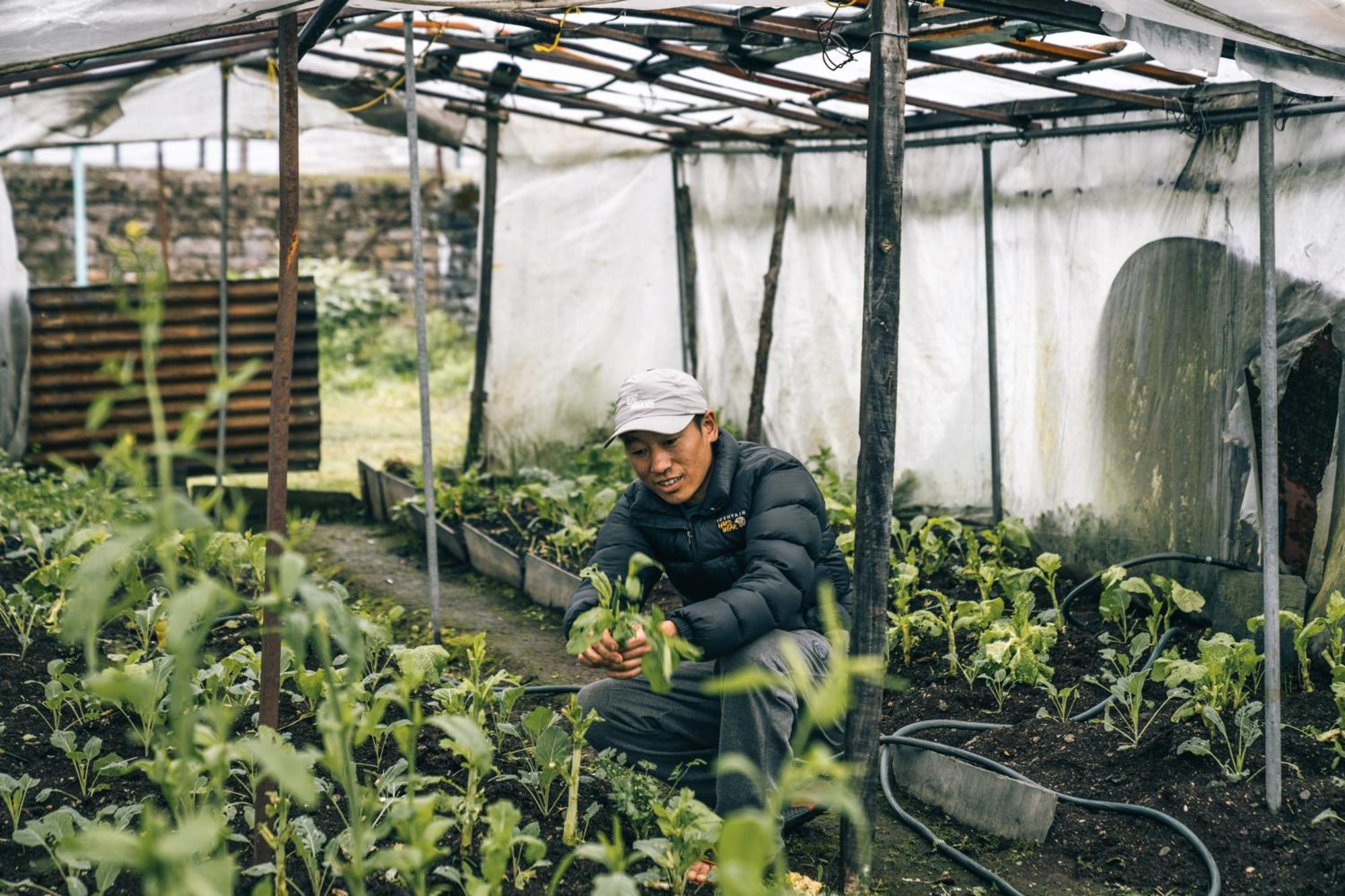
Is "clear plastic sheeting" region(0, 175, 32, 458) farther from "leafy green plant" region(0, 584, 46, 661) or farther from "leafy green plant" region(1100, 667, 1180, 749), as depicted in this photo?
"leafy green plant" region(1100, 667, 1180, 749)

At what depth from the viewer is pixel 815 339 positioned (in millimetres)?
6965

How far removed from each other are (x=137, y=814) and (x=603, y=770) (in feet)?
3.54

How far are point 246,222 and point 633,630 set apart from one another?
10839mm

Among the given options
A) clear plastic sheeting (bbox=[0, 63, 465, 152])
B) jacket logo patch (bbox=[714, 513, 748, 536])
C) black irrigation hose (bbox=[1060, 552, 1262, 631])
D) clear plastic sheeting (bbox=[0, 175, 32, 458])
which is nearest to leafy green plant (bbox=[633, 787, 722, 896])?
jacket logo patch (bbox=[714, 513, 748, 536])

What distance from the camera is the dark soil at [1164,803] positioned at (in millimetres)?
2906

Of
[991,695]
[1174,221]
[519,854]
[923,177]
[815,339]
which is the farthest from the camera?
[815,339]

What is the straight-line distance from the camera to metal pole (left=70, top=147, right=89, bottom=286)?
1170 centimetres

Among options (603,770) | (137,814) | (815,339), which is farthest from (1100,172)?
(137,814)

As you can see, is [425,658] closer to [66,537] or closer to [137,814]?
[137,814]

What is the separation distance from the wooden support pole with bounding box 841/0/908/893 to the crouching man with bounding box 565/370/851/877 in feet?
0.67

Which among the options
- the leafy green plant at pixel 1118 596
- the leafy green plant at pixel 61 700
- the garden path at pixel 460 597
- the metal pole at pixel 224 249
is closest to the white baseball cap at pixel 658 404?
the leafy green plant at pixel 61 700

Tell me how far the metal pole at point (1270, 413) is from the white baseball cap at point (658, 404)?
144 centimetres

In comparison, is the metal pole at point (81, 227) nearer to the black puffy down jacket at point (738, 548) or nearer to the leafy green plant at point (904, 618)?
the leafy green plant at point (904, 618)

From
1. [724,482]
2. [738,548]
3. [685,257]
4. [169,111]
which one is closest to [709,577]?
[738,548]
